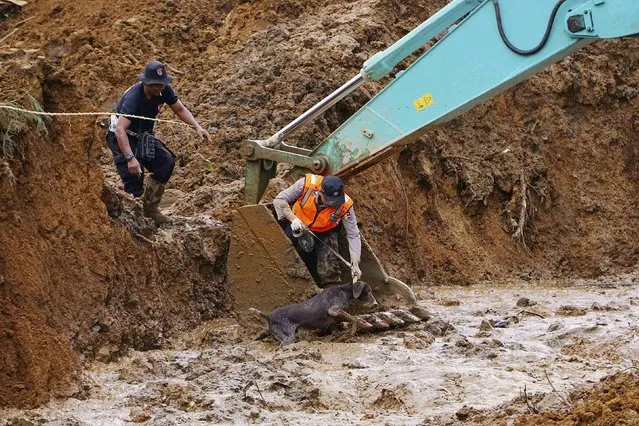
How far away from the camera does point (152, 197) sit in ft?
33.4

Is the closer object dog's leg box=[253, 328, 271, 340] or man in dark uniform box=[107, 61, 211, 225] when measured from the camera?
dog's leg box=[253, 328, 271, 340]

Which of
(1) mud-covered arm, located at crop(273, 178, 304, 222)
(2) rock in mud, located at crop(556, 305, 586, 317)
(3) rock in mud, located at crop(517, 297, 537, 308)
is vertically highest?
(1) mud-covered arm, located at crop(273, 178, 304, 222)

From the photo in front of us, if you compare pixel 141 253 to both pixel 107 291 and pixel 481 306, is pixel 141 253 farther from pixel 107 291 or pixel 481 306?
pixel 481 306

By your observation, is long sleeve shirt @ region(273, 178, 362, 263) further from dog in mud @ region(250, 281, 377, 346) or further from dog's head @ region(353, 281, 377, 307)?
dog in mud @ region(250, 281, 377, 346)

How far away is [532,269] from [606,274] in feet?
2.92

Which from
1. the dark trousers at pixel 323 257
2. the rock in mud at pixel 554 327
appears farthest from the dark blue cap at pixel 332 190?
the rock in mud at pixel 554 327

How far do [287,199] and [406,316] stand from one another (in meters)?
1.32

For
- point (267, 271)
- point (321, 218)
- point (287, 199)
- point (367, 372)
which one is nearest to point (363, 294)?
point (321, 218)

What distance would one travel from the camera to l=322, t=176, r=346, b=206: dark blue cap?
9.48 meters

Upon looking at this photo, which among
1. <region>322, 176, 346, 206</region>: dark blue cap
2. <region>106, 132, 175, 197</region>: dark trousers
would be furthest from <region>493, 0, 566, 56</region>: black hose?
<region>106, 132, 175, 197</region>: dark trousers

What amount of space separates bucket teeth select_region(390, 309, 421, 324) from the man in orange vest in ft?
1.46

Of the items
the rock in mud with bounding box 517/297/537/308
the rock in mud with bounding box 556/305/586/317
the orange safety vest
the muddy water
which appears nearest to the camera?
the muddy water

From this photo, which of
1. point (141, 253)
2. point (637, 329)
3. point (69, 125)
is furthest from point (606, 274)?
point (69, 125)

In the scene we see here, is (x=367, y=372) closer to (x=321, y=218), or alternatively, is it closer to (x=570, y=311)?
(x=321, y=218)
